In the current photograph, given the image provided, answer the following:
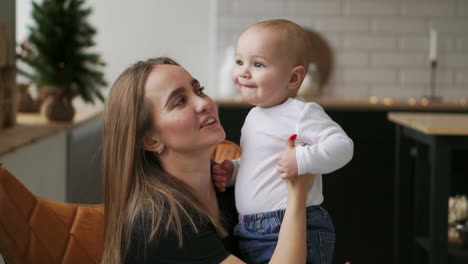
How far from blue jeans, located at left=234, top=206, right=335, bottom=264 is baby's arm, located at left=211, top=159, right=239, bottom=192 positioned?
0.34 ft

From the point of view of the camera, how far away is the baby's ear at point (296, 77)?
1540mm

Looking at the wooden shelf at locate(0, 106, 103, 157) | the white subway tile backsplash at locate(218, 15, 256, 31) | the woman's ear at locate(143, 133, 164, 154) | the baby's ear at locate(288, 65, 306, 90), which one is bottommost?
the wooden shelf at locate(0, 106, 103, 157)

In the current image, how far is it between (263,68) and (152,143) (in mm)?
284

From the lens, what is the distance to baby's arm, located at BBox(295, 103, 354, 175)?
1.39m

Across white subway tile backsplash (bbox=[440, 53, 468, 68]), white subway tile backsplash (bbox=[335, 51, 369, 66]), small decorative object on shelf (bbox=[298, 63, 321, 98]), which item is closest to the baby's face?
small decorative object on shelf (bbox=[298, 63, 321, 98])

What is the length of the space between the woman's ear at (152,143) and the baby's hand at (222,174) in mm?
175

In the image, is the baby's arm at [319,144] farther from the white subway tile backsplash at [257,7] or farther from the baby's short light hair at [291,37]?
the white subway tile backsplash at [257,7]

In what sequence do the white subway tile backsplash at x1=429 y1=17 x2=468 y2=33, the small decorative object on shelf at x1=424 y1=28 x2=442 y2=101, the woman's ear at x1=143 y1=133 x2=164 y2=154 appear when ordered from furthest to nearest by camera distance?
the white subway tile backsplash at x1=429 y1=17 x2=468 y2=33 < the small decorative object on shelf at x1=424 y1=28 x2=442 y2=101 < the woman's ear at x1=143 y1=133 x2=164 y2=154

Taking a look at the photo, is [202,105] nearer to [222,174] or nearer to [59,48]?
[222,174]

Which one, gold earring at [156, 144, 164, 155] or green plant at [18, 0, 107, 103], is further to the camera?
green plant at [18, 0, 107, 103]

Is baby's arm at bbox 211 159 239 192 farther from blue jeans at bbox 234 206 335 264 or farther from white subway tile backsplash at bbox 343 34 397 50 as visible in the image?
white subway tile backsplash at bbox 343 34 397 50

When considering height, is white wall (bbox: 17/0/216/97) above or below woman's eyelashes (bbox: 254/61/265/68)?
above

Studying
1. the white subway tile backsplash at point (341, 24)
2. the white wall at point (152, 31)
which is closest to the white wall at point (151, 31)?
the white wall at point (152, 31)

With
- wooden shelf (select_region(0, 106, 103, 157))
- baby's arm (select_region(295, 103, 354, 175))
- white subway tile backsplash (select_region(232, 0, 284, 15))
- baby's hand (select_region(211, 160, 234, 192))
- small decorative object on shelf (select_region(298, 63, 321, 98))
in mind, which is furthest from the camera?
white subway tile backsplash (select_region(232, 0, 284, 15))
